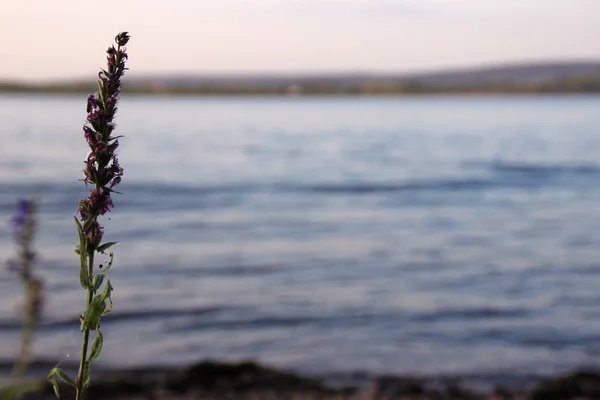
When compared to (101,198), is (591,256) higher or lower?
lower

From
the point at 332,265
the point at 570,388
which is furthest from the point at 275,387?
the point at 332,265

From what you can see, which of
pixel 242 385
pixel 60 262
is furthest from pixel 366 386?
pixel 60 262

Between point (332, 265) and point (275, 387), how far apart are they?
8.44 metres

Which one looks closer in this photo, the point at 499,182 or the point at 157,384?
the point at 157,384

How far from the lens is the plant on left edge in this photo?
66.7 inches

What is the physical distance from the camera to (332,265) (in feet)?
61.1

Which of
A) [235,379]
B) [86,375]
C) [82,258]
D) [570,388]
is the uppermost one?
[82,258]

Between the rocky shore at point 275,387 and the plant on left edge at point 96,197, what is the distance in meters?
7.90

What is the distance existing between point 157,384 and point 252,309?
445 centimetres

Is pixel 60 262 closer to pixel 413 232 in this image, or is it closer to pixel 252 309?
pixel 252 309

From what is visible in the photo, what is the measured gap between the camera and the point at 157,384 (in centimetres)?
1046

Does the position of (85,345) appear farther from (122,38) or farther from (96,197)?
(122,38)

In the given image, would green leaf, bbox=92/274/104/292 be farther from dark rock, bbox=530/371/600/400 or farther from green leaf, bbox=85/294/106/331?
dark rock, bbox=530/371/600/400

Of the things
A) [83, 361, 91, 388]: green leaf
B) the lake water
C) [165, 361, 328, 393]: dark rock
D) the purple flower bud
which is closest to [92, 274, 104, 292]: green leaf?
[83, 361, 91, 388]: green leaf
